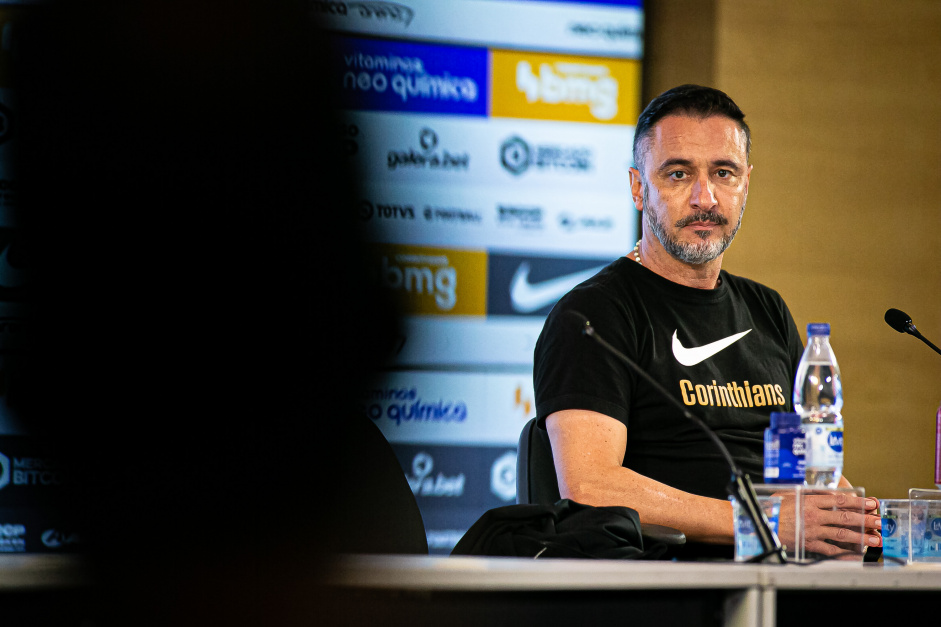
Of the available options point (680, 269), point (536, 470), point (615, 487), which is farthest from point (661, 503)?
point (680, 269)

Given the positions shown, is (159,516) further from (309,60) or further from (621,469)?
(621,469)

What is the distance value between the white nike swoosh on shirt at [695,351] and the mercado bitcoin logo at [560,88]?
1517 mm

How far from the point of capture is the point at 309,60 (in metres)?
0.56

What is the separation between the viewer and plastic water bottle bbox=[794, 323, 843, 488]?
140 centimetres

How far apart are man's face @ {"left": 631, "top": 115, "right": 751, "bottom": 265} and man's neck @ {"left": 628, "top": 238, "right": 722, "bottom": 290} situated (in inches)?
0.9

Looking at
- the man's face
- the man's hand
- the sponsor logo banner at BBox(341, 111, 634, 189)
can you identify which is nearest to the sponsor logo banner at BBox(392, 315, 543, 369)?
the sponsor logo banner at BBox(341, 111, 634, 189)

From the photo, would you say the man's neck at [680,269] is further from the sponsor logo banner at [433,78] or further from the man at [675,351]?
the sponsor logo banner at [433,78]

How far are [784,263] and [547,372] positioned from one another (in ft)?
6.34

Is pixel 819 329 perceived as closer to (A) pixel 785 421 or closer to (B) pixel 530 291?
(A) pixel 785 421

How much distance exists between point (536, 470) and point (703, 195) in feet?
2.39

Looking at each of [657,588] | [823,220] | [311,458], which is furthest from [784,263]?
[311,458]

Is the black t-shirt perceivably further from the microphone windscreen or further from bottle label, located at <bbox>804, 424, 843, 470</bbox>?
bottle label, located at <bbox>804, 424, 843, 470</bbox>

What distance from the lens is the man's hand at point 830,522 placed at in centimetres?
138

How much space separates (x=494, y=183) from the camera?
347cm
